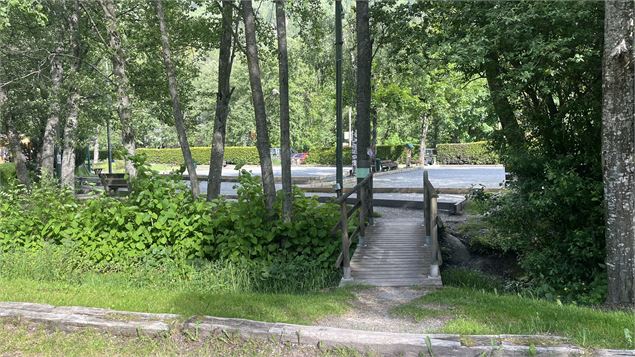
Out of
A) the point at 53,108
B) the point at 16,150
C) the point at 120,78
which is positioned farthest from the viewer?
the point at 16,150

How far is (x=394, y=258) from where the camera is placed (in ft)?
27.3

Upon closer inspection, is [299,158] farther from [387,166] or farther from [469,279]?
[469,279]

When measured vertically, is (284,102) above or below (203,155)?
above

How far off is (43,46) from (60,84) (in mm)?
1609

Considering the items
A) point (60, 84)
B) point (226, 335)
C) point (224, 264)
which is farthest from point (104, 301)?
point (60, 84)

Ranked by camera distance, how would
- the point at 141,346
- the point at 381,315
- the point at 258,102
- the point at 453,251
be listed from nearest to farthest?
the point at 141,346 < the point at 381,315 < the point at 258,102 < the point at 453,251

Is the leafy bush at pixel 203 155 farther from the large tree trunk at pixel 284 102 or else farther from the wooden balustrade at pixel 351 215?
the large tree trunk at pixel 284 102

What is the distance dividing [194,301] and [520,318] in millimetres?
3395

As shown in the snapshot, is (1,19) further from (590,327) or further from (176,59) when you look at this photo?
(590,327)

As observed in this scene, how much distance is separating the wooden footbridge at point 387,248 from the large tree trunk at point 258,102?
1.39m

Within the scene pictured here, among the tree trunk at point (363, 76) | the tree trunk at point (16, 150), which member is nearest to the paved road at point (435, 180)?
the tree trunk at point (363, 76)

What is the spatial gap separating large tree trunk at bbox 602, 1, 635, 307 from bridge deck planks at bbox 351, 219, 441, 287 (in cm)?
216

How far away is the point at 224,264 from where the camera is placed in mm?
8547

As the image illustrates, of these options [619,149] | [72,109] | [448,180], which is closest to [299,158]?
[448,180]
